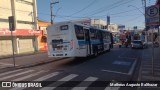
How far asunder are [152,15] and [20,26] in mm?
32788

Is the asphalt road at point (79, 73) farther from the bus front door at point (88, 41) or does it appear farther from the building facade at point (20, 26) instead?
the building facade at point (20, 26)

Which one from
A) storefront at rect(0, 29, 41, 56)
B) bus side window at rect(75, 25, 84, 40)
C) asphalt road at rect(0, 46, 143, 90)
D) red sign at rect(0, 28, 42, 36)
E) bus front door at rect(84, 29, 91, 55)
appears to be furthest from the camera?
storefront at rect(0, 29, 41, 56)

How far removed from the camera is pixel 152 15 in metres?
11.9

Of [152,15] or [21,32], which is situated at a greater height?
[152,15]

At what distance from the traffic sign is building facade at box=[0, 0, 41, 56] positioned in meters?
27.5

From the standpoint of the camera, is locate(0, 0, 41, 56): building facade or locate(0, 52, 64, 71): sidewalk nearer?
locate(0, 52, 64, 71): sidewalk

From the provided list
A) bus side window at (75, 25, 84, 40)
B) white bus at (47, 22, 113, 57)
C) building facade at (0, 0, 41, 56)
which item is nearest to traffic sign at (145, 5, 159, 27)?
white bus at (47, 22, 113, 57)

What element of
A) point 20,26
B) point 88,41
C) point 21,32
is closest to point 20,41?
point 21,32

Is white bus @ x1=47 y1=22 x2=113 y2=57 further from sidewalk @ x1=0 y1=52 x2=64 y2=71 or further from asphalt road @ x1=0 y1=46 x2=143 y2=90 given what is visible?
sidewalk @ x1=0 y1=52 x2=64 y2=71

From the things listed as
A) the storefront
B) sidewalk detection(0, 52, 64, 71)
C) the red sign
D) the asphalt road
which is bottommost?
sidewalk detection(0, 52, 64, 71)

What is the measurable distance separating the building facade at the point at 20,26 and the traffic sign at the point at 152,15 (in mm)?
27460

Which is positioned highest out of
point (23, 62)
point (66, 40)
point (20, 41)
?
point (66, 40)

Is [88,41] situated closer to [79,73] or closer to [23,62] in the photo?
[23,62]

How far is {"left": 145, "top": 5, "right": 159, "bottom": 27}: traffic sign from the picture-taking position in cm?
1177
